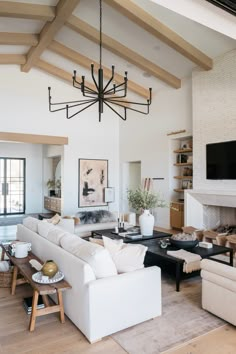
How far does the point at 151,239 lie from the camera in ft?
16.1

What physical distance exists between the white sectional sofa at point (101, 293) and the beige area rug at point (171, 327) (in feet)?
0.28

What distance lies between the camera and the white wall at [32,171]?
11352 mm

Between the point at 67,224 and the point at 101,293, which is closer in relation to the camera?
the point at 101,293

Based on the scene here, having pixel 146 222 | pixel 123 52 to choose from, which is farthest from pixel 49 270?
pixel 123 52

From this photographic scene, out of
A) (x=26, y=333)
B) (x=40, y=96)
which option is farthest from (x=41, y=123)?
(x=26, y=333)

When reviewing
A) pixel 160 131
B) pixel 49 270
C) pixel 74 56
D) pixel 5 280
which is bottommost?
pixel 5 280

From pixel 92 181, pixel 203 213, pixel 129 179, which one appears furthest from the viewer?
pixel 129 179

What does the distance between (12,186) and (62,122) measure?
3.93 meters

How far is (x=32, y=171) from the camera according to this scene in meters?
11.6

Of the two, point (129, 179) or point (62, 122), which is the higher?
point (62, 122)

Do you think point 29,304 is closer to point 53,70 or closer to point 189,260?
point 189,260

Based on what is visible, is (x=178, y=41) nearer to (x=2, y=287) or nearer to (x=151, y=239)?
(x=151, y=239)

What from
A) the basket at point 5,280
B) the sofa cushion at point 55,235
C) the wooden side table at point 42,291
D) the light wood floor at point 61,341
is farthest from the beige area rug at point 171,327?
the basket at point 5,280

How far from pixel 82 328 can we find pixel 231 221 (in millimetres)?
5354
